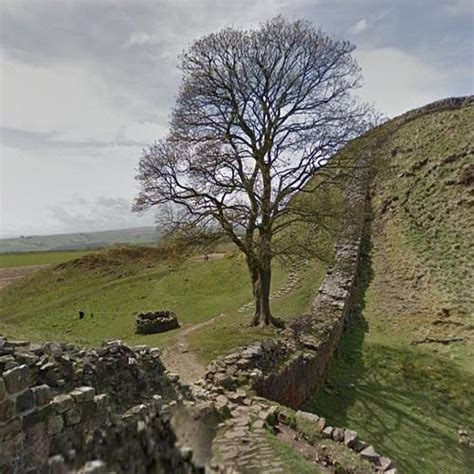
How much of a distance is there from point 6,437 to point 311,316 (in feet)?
52.0

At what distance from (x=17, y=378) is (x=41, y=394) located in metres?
0.46

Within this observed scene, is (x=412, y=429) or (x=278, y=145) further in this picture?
(x=278, y=145)

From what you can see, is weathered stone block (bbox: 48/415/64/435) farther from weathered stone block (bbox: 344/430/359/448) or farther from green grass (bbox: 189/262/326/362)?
green grass (bbox: 189/262/326/362)

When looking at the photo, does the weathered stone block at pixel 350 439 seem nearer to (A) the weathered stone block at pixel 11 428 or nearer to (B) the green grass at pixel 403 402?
(B) the green grass at pixel 403 402

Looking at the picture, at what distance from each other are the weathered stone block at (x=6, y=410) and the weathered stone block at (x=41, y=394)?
16.1 inches

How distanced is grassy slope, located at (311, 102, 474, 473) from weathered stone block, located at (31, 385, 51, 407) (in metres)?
8.57

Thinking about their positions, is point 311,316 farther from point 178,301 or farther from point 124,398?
point 124,398

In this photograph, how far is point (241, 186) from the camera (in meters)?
18.2

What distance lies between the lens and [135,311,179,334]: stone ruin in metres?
21.6

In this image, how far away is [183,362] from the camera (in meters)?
14.9

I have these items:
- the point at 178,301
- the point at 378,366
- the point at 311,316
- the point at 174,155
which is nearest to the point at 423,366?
the point at 378,366

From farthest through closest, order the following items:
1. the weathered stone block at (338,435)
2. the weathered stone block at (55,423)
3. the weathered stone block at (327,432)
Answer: the weathered stone block at (327,432) < the weathered stone block at (338,435) < the weathered stone block at (55,423)

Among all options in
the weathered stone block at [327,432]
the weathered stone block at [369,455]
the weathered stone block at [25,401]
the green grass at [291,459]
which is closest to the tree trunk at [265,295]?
the weathered stone block at [327,432]

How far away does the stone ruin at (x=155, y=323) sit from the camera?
2156cm
